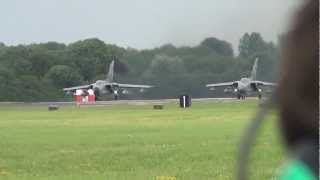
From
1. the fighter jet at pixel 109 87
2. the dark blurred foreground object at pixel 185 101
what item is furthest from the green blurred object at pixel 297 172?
the fighter jet at pixel 109 87

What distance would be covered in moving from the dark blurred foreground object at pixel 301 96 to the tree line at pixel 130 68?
396 ft

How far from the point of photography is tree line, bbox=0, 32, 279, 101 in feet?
424

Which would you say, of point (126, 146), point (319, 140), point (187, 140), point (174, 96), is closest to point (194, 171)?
point (126, 146)

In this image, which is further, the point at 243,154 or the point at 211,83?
the point at 211,83

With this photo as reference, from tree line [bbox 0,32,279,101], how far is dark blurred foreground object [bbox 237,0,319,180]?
4755 inches

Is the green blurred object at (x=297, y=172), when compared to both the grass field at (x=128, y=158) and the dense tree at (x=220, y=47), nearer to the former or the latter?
the grass field at (x=128, y=158)

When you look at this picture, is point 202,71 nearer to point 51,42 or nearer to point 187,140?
point 51,42

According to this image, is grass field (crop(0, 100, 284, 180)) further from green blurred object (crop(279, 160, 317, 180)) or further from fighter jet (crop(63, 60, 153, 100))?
fighter jet (crop(63, 60, 153, 100))

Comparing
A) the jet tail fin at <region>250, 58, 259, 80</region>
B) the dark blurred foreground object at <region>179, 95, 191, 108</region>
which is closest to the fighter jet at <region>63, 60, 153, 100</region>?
the jet tail fin at <region>250, 58, 259, 80</region>

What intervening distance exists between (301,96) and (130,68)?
440 feet

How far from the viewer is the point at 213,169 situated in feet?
54.1

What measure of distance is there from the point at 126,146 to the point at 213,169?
26.9ft

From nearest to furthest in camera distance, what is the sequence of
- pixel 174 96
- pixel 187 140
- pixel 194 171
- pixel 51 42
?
1. pixel 194 171
2. pixel 187 140
3. pixel 174 96
4. pixel 51 42

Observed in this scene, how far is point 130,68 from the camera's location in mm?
135625
